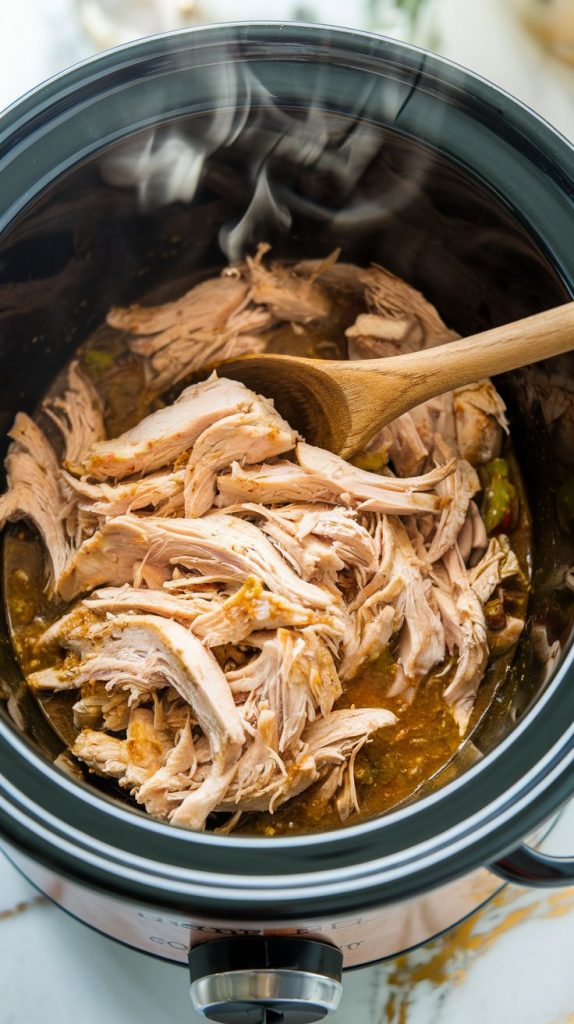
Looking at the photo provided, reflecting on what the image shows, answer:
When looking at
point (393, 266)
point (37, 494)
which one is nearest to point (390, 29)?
point (393, 266)

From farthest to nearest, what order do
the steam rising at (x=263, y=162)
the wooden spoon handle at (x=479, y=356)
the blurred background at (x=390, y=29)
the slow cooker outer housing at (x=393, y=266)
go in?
the blurred background at (x=390, y=29) → the steam rising at (x=263, y=162) → the wooden spoon handle at (x=479, y=356) → the slow cooker outer housing at (x=393, y=266)

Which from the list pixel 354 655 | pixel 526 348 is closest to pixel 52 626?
pixel 354 655

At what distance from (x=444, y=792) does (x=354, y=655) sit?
1.19 feet

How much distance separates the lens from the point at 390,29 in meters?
1.78

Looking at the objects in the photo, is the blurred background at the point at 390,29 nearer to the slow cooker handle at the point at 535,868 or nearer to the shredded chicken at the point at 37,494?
the shredded chicken at the point at 37,494

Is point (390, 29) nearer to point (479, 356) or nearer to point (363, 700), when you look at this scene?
point (479, 356)

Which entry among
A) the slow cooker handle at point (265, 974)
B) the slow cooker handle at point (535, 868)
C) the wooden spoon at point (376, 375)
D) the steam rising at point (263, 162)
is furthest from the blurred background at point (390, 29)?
the slow cooker handle at point (265, 974)

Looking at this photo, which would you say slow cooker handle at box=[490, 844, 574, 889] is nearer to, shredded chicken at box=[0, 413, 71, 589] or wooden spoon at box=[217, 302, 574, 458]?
wooden spoon at box=[217, 302, 574, 458]

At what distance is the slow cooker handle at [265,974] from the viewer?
96 cm

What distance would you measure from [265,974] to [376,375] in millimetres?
769

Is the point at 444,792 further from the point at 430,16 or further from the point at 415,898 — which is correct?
the point at 430,16

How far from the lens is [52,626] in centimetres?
136

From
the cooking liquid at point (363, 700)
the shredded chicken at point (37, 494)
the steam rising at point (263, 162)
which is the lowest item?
the cooking liquid at point (363, 700)

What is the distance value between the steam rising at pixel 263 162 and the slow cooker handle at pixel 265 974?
100 centimetres
